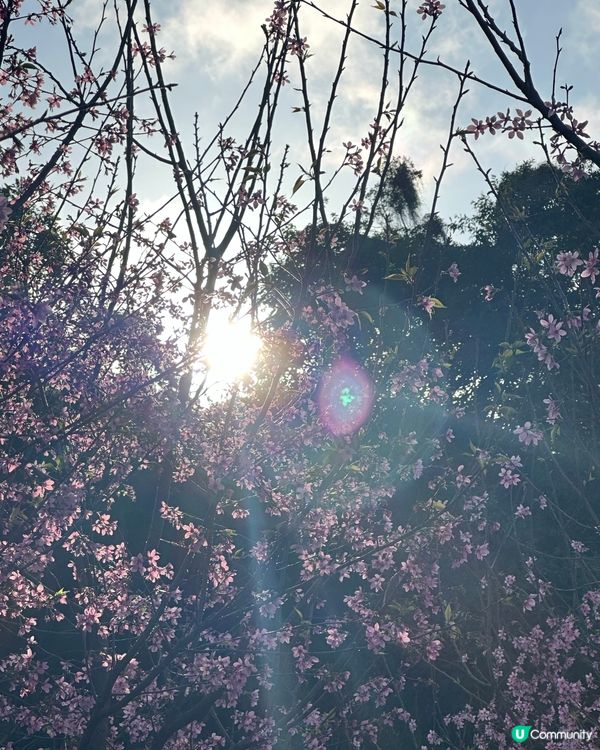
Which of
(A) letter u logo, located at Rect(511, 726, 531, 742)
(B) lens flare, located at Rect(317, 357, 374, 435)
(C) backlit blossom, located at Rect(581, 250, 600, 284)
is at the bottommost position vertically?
(A) letter u logo, located at Rect(511, 726, 531, 742)

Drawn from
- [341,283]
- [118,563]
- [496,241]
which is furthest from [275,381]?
[496,241]

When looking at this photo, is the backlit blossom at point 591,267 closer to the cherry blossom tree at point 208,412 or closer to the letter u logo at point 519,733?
the cherry blossom tree at point 208,412

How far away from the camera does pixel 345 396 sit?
540cm

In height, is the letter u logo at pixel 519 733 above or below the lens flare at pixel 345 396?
below

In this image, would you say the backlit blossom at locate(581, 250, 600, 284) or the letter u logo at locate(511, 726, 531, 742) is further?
the letter u logo at locate(511, 726, 531, 742)

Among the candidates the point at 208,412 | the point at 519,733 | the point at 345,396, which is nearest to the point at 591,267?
the point at 345,396

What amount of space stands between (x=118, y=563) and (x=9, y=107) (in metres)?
3.88

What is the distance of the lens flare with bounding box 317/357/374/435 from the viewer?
5035mm

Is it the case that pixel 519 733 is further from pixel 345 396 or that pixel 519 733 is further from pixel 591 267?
pixel 591 267

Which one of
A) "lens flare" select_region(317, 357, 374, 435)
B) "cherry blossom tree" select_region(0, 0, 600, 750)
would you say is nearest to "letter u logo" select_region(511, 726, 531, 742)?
"cherry blossom tree" select_region(0, 0, 600, 750)

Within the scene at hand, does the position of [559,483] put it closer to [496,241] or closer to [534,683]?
[534,683]

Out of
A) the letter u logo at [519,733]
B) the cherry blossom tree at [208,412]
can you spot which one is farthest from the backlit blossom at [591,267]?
the letter u logo at [519,733]

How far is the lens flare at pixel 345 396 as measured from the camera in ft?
16.5

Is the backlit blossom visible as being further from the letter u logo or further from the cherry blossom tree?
the letter u logo
